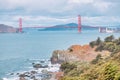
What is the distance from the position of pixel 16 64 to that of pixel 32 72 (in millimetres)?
14826

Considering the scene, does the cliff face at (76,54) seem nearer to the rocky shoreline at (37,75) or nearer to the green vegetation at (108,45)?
the green vegetation at (108,45)

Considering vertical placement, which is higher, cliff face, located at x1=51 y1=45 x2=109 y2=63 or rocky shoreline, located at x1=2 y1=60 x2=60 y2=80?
cliff face, located at x1=51 y1=45 x2=109 y2=63

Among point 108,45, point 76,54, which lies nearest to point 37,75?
point 76,54

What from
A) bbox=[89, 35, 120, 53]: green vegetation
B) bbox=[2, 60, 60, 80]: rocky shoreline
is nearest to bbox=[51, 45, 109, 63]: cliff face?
bbox=[89, 35, 120, 53]: green vegetation

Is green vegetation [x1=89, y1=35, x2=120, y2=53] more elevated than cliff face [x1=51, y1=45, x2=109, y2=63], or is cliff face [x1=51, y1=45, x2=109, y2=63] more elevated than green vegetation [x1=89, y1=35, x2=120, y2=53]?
green vegetation [x1=89, y1=35, x2=120, y2=53]

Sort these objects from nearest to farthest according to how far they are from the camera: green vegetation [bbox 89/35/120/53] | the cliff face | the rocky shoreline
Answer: the rocky shoreline < green vegetation [bbox 89/35/120/53] < the cliff face

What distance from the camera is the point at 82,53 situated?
7069 cm

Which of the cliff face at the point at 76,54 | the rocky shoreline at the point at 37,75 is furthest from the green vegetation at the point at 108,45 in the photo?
the rocky shoreline at the point at 37,75

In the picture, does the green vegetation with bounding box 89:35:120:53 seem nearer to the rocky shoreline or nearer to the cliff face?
the cliff face

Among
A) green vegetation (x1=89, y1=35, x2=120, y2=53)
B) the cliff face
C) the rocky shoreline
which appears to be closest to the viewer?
the rocky shoreline

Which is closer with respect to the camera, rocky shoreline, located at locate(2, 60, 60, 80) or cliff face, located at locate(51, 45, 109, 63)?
rocky shoreline, located at locate(2, 60, 60, 80)

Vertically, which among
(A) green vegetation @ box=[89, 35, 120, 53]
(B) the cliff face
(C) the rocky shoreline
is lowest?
(C) the rocky shoreline

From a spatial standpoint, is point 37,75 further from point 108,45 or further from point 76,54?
point 108,45

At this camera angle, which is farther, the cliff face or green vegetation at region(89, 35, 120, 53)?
the cliff face
